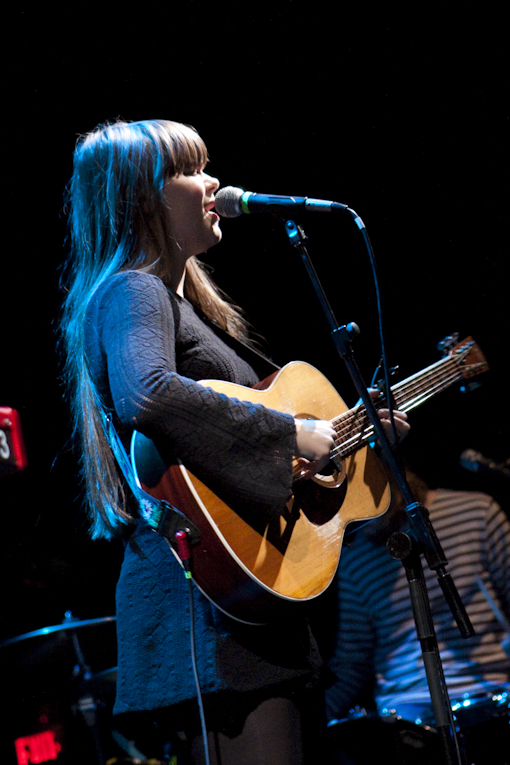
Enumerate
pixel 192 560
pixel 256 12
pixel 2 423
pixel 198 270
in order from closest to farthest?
1. pixel 2 423
2. pixel 192 560
3. pixel 198 270
4. pixel 256 12

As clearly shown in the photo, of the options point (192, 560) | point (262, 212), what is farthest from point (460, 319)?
point (192, 560)

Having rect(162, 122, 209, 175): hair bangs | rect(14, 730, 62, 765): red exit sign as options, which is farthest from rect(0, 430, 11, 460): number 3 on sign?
rect(14, 730, 62, 765): red exit sign

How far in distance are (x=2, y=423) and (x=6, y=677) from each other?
12.0 feet

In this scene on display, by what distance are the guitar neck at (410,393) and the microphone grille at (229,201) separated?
0.67 metres

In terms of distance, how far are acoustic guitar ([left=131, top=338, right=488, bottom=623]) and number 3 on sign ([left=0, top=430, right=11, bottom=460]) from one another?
0.44 metres

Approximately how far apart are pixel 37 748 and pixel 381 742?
9.35ft

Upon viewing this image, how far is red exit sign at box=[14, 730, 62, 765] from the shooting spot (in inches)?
163

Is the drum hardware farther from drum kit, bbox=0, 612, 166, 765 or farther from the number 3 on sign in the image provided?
the number 3 on sign

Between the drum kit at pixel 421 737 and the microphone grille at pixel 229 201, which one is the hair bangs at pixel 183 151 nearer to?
the microphone grille at pixel 229 201

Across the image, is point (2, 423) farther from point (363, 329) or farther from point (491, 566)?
point (363, 329)

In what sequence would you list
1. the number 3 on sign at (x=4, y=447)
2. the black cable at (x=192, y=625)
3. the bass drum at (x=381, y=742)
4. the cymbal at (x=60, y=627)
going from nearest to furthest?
the number 3 on sign at (x=4, y=447), the black cable at (x=192, y=625), the bass drum at (x=381, y=742), the cymbal at (x=60, y=627)

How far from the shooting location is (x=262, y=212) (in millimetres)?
1836

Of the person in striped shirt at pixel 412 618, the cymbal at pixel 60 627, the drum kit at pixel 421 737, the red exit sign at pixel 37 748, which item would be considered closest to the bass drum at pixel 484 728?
the drum kit at pixel 421 737

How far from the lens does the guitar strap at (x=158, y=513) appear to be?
144 cm
